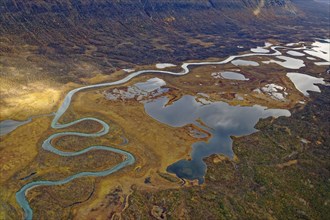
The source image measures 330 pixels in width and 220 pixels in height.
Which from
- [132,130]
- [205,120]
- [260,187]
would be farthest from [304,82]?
[132,130]

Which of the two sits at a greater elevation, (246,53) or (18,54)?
(18,54)

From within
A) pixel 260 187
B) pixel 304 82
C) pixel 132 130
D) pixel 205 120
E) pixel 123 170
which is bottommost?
pixel 304 82

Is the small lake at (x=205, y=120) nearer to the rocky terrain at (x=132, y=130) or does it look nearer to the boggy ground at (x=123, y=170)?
the rocky terrain at (x=132, y=130)

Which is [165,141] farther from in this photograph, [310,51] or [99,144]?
[310,51]

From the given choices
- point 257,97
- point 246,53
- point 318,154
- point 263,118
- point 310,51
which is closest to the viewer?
point 318,154

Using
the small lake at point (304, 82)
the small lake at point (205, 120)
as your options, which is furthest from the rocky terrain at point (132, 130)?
the small lake at point (304, 82)

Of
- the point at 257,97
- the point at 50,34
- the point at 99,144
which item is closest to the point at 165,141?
the point at 99,144

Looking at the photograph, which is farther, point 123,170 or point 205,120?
point 205,120

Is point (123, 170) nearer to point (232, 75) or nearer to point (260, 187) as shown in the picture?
point (260, 187)
